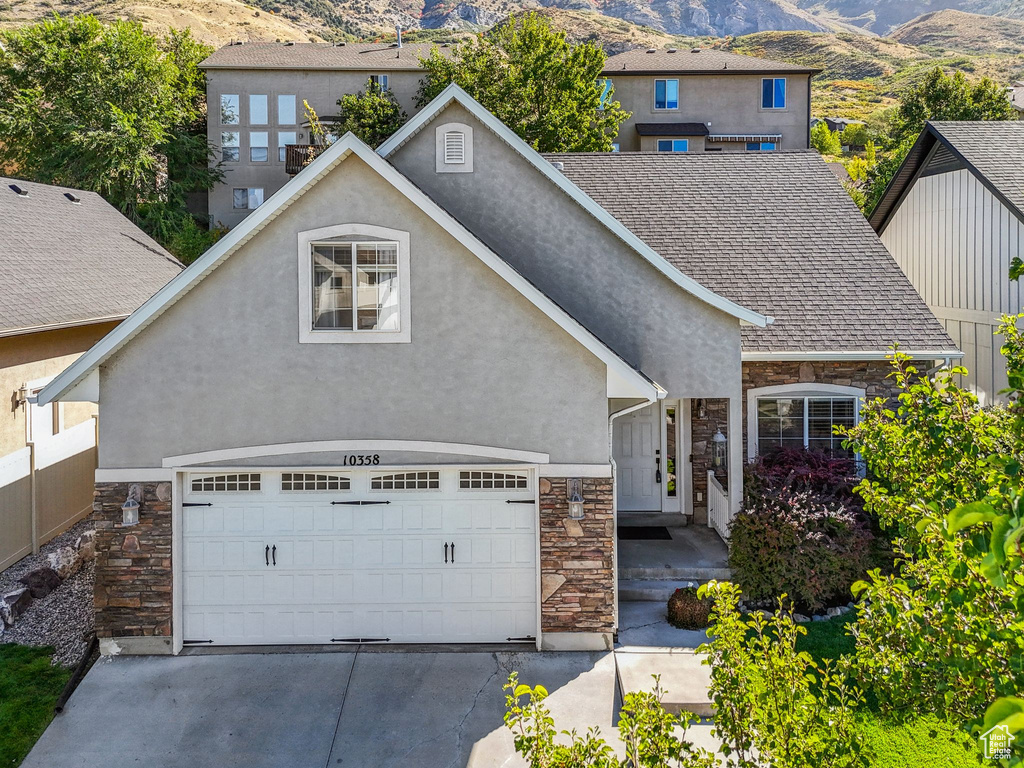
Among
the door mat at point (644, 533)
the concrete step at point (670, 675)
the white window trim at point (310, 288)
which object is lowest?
the concrete step at point (670, 675)

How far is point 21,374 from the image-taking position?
41.5 feet

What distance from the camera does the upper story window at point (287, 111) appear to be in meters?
39.0

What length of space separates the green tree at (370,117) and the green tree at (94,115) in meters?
8.87

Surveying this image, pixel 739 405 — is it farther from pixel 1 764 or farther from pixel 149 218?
pixel 149 218

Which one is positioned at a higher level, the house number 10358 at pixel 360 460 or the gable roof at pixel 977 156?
the gable roof at pixel 977 156

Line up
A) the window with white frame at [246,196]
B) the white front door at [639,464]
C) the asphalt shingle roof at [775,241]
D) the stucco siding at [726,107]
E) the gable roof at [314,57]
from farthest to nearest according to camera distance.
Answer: the stucco siding at [726,107] → the window with white frame at [246,196] → the gable roof at [314,57] → the white front door at [639,464] → the asphalt shingle roof at [775,241]

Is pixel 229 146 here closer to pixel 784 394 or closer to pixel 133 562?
pixel 133 562

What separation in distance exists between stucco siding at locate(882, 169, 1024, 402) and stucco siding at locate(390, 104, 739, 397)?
5.83 metres

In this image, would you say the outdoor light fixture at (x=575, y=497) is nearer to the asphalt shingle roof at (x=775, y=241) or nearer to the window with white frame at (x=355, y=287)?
the window with white frame at (x=355, y=287)

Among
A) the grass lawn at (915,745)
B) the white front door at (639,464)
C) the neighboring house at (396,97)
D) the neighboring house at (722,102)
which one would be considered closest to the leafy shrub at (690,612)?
the grass lawn at (915,745)

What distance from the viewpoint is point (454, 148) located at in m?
11.4

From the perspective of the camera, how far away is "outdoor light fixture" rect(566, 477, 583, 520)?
360 inches

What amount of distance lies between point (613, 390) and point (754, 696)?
563cm
